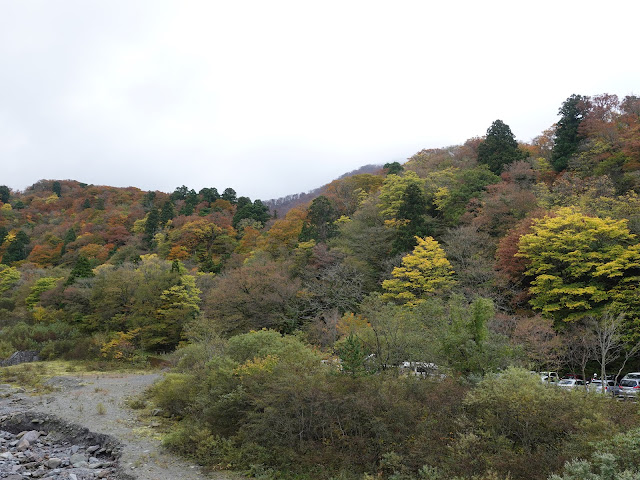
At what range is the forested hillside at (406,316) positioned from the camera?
26.8 feet

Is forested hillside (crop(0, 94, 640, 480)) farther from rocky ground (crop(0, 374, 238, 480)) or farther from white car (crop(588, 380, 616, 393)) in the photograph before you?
rocky ground (crop(0, 374, 238, 480))

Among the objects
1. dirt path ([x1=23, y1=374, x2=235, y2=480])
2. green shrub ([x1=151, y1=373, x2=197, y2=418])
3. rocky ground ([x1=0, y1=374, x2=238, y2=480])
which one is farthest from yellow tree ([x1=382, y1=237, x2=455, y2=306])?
rocky ground ([x1=0, y1=374, x2=238, y2=480])

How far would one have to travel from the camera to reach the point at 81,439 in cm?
1313

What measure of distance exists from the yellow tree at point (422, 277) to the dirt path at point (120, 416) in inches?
486

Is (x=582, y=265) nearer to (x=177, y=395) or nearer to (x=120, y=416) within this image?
(x=177, y=395)

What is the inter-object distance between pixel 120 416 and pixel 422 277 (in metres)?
14.7

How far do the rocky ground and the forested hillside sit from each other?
997 millimetres

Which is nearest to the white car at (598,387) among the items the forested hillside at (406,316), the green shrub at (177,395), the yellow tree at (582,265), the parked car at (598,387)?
the parked car at (598,387)

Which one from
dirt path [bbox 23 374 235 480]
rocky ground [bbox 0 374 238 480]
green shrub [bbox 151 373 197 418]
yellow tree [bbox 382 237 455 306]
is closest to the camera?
dirt path [bbox 23 374 235 480]

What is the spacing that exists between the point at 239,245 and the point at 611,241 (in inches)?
1252

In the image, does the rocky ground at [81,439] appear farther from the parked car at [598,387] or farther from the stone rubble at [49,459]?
the parked car at [598,387]

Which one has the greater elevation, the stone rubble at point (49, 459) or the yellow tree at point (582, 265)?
the yellow tree at point (582, 265)

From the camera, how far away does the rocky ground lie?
10344mm

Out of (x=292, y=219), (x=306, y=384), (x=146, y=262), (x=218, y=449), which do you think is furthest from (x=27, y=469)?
(x=292, y=219)
